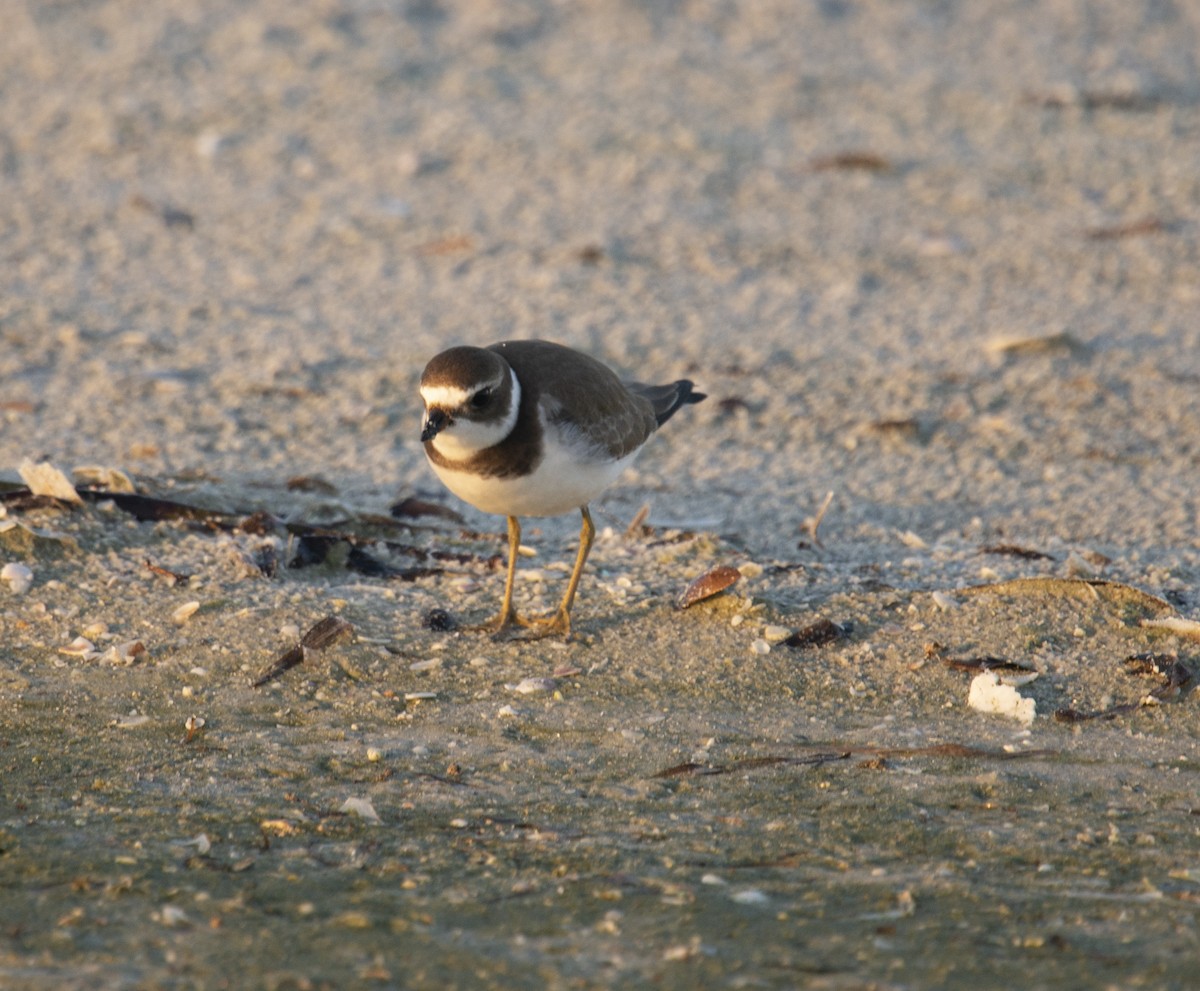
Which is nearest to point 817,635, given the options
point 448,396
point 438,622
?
point 438,622

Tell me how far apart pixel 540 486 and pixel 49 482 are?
1.77 m

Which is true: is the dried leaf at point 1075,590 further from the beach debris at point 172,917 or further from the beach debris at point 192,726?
the beach debris at point 172,917

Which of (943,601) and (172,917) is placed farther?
(943,601)

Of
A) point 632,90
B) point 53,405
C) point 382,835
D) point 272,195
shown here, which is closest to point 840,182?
point 632,90

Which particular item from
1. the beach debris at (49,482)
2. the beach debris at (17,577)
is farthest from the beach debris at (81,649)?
the beach debris at (49,482)

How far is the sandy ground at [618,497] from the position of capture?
3256mm

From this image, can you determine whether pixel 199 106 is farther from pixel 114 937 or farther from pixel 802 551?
pixel 114 937

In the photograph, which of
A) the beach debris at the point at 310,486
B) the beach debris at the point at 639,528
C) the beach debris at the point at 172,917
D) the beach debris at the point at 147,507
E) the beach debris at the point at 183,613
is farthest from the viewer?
the beach debris at the point at 310,486

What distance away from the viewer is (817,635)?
4.54 m

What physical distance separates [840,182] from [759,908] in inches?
277

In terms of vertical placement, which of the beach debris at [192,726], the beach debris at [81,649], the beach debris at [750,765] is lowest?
the beach debris at [750,765]

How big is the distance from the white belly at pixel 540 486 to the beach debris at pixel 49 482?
1383mm

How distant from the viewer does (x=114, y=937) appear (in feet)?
10.1

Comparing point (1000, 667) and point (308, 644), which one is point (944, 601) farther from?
point (308, 644)
